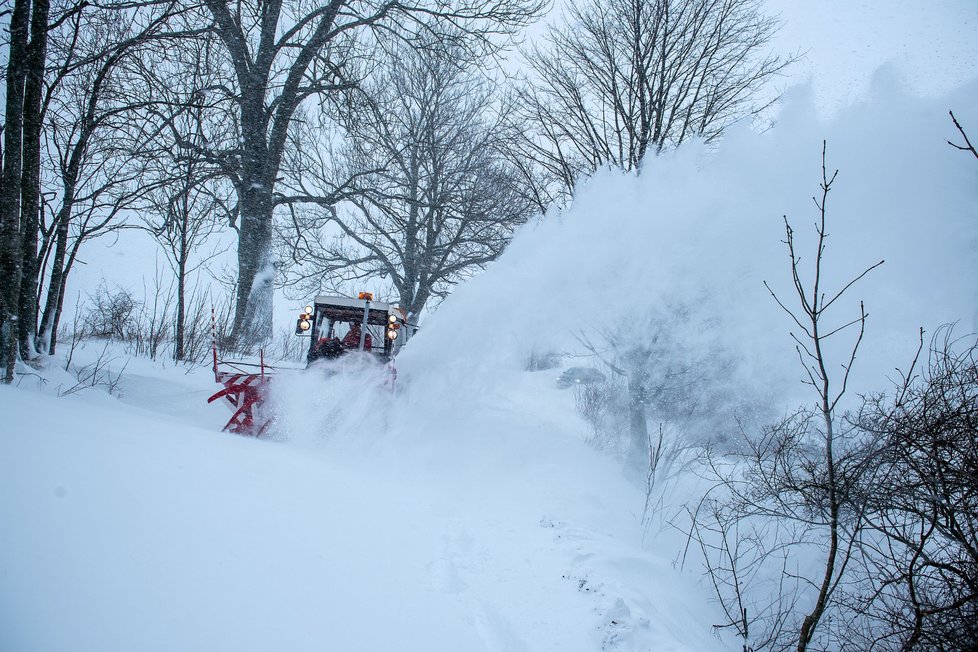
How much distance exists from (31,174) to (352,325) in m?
4.22

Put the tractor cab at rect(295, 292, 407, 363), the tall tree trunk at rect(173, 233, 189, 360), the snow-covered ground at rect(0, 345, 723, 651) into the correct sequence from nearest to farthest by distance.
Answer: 1. the snow-covered ground at rect(0, 345, 723, 651)
2. the tractor cab at rect(295, 292, 407, 363)
3. the tall tree trunk at rect(173, 233, 189, 360)

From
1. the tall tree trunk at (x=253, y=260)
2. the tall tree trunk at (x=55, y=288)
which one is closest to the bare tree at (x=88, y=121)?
the tall tree trunk at (x=55, y=288)

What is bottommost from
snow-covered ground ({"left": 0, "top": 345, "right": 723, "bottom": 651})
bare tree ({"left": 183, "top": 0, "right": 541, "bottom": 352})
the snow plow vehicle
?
snow-covered ground ({"left": 0, "top": 345, "right": 723, "bottom": 651})

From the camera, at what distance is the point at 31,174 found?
5289 millimetres

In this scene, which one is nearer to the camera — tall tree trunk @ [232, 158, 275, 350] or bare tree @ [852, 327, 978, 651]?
bare tree @ [852, 327, 978, 651]

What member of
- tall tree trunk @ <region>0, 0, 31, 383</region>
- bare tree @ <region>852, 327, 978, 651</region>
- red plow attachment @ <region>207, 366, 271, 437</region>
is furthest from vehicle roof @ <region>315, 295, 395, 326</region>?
bare tree @ <region>852, 327, 978, 651</region>

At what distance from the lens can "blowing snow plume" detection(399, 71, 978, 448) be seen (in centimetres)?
411

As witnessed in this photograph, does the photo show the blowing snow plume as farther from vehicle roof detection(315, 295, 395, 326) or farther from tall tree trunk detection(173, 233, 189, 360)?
tall tree trunk detection(173, 233, 189, 360)

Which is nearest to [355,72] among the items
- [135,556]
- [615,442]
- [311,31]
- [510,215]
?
[311,31]

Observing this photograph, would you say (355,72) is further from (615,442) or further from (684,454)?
(684,454)

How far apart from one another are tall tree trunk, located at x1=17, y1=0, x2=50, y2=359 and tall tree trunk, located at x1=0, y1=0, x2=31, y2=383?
0.07 meters

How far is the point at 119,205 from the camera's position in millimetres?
6523

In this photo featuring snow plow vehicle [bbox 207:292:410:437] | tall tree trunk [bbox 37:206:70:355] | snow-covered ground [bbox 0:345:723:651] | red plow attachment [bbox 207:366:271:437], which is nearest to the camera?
snow-covered ground [bbox 0:345:723:651]

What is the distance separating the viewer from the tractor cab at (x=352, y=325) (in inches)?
298
